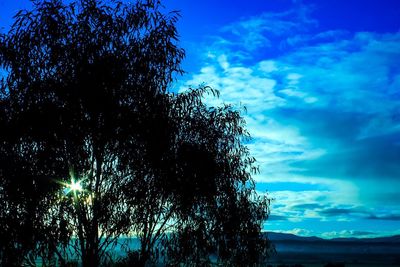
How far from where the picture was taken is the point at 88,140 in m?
17.9

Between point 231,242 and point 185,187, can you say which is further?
point 231,242

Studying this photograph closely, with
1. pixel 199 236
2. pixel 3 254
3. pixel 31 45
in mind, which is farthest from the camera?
pixel 199 236

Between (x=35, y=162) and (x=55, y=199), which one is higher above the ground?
(x=35, y=162)

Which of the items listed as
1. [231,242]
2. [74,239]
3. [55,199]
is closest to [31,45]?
[55,199]

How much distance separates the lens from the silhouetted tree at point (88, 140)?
1711 cm

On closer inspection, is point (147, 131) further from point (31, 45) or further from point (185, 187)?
point (31, 45)

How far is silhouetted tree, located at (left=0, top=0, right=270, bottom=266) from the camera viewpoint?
674 inches

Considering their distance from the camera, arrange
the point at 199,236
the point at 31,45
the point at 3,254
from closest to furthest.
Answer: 1. the point at 3,254
2. the point at 31,45
3. the point at 199,236

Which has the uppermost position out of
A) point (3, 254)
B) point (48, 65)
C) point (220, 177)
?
point (48, 65)

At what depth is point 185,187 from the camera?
18812 millimetres

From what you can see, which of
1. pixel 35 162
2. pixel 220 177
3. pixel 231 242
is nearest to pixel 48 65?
pixel 35 162

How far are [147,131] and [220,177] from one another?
16.7 feet

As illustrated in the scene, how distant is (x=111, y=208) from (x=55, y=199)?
80.6 inches

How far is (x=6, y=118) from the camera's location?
695 inches
